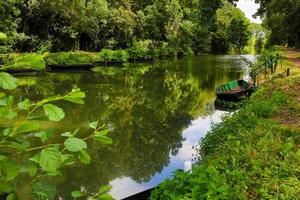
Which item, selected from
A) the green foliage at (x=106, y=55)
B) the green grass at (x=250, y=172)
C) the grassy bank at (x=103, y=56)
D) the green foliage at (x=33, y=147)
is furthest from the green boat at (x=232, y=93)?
the green foliage at (x=106, y=55)

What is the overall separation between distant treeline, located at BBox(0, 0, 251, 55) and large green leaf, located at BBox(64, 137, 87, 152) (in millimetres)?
30427

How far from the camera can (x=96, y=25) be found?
48.3 meters

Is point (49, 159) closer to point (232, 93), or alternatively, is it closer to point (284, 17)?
point (232, 93)

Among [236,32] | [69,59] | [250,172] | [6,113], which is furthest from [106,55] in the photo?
[236,32]

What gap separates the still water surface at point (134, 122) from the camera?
10148 millimetres

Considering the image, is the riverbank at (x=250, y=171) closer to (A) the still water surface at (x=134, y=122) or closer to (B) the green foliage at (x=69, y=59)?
(A) the still water surface at (x=134, y=122)

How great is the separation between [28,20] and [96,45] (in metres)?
9.83

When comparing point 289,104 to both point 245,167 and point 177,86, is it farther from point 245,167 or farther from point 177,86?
point 177,86

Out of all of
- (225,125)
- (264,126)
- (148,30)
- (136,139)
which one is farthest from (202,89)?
(148,30)

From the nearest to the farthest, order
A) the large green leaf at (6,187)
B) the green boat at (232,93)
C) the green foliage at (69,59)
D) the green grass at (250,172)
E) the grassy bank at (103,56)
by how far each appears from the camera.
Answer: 1. the large green leaf at (6,187)
2. the green grass at (250,172)
3. the green boat at (232,93)
4. the green foliage at (69,59)
5. the grassy bank at (103,56)

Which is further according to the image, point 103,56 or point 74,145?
point 103,56

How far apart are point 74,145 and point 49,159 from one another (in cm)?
10

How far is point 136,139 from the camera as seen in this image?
45.3ft

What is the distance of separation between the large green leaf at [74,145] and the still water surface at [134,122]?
4.99 ft
